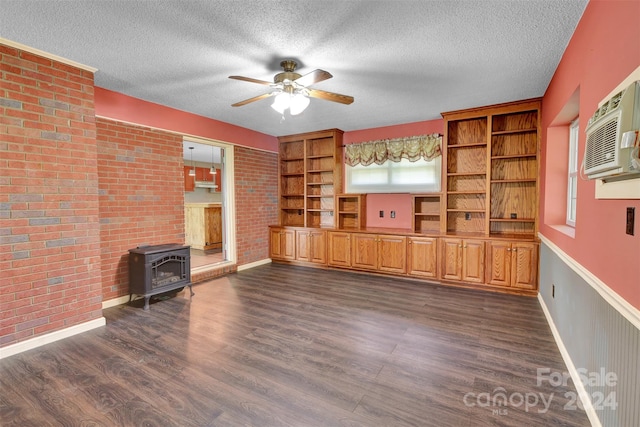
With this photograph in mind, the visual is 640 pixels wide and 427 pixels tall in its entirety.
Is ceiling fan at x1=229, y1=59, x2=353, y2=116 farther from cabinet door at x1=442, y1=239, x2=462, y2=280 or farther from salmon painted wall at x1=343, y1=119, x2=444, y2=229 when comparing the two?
cabinet door at x1=442, y1=239, x2=462, y2=280

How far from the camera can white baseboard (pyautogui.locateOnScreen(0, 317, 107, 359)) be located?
2477 millimetres

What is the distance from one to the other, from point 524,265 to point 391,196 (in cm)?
224

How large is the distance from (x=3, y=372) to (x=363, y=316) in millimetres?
3060

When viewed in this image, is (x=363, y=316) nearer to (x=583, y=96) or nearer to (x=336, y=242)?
(x=336, y=242)

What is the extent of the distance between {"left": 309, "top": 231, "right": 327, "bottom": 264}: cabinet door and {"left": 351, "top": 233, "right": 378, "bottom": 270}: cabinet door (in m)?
0.57

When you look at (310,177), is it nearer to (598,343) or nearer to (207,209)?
(207,209)

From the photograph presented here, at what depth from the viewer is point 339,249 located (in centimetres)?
529

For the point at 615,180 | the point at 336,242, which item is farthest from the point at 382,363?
the point at 336,242

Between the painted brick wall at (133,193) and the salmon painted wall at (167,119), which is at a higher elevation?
the salmon painted wall at (167,119)

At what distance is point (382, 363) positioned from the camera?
2299mm

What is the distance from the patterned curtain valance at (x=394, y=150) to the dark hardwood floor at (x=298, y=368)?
2.45 metres

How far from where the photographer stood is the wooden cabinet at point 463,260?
4.12m

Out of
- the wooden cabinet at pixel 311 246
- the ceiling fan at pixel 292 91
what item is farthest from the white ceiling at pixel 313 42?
the wooden cabinet at pixel 311 246

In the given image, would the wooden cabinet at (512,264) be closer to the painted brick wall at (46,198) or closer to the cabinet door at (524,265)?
the cabinet door at (524,265)
